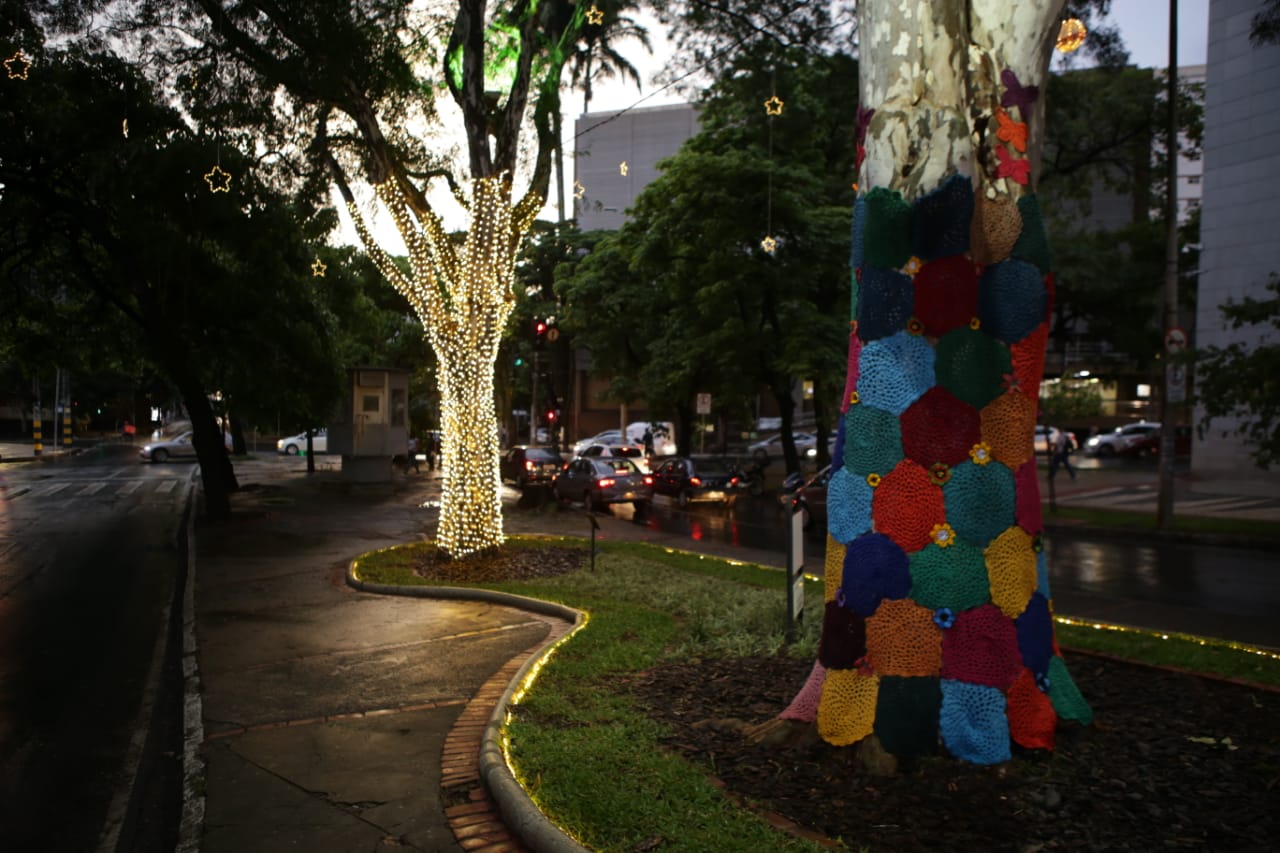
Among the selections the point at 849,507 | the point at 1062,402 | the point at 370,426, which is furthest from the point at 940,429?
the point at 370,426

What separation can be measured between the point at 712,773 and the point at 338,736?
2.71m

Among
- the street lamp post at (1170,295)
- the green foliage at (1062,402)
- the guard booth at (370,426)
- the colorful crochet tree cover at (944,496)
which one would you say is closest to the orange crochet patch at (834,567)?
the colorful crochet tree cover at (944,496)

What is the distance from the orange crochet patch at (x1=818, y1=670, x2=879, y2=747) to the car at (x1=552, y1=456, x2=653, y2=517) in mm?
18165

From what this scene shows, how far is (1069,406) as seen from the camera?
27.3m

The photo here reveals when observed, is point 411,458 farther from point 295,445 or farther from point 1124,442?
point 1124,442

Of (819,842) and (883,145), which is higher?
(883,145)

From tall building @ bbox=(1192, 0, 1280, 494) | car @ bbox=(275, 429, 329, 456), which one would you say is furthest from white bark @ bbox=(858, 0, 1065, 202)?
car @ bbox=(275, 429, 329, 456)

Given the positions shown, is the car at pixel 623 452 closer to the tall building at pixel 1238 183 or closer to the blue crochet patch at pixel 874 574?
the tall building at pixel 1238 183

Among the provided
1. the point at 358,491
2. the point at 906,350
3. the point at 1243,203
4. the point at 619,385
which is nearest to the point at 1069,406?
the point at 1243,203

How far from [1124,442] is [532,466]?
28.4 meters

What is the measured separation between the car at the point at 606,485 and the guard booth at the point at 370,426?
952 centimetres

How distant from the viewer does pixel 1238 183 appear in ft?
91.0

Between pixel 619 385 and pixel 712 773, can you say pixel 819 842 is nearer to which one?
pixel 712 773

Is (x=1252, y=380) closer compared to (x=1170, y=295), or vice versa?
(x=1252, y=380)
